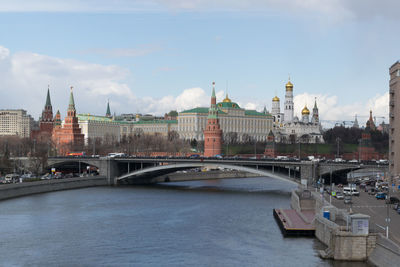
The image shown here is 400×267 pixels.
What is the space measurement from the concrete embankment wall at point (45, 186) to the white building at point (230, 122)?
77932 millimetres

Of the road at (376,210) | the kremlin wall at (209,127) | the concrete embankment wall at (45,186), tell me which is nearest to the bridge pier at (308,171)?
the road at (376,210)

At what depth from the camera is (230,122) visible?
161 metres

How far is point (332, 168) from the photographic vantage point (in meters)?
62.3

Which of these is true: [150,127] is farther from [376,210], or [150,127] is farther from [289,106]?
[376,210]

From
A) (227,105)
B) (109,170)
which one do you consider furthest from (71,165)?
(227,105)

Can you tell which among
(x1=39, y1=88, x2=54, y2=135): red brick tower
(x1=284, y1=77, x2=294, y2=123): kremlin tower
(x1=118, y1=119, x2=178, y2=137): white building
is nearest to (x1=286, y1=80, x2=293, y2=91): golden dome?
(x1=284, y1=77, x2=294, y2=123): kremlin tower

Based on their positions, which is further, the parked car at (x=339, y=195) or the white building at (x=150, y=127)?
the white building at (x=150, y=127)

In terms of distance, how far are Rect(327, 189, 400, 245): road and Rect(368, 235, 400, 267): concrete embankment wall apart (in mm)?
482

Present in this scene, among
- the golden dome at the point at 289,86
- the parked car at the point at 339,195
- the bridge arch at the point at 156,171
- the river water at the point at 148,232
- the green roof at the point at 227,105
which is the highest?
the golden dome at the point at 289,86

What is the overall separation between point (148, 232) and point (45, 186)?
27157 mm

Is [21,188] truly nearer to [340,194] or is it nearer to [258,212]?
[258,212]

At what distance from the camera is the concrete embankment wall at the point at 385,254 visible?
83.0 feet

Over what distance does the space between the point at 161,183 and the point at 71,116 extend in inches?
2003

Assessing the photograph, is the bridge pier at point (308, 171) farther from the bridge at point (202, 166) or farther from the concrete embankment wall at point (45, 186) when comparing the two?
the concrete embankment wall at point (45, 186)
